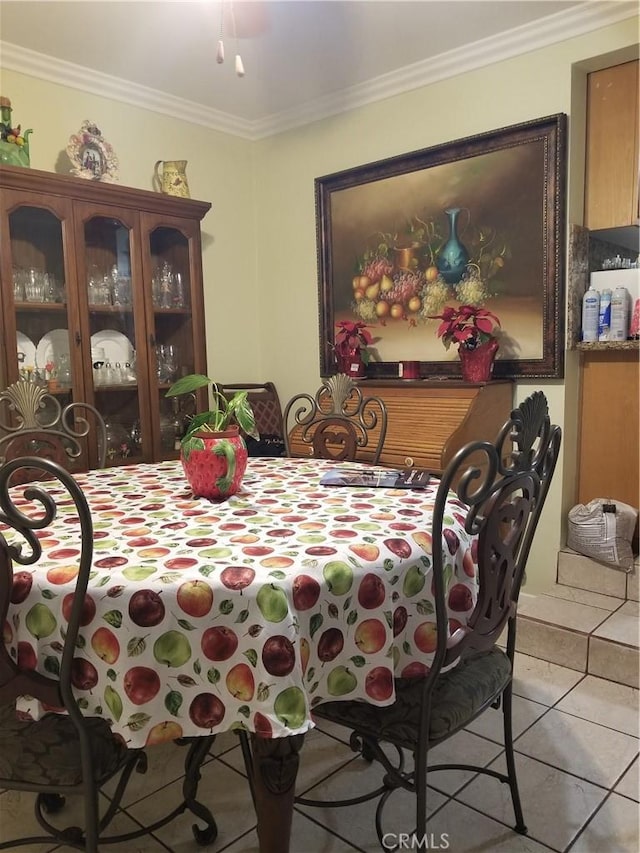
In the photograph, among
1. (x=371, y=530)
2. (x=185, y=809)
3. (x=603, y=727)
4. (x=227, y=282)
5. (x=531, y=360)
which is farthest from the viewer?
(x=227, y=282)

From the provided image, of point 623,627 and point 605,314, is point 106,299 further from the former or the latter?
point 623,627

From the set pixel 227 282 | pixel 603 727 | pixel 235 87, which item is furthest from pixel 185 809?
pixel 235 87

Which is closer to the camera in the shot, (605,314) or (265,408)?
(605,314)

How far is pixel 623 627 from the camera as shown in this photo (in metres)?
2.38

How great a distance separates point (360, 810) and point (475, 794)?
322 mm

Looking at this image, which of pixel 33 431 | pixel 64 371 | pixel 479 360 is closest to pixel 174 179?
pixel 64 371

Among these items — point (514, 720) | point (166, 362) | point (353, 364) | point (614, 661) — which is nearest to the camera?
point (514, 720)

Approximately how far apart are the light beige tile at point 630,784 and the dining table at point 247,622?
33.7 inches

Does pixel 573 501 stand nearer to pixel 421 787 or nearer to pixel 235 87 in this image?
pixel 421 787

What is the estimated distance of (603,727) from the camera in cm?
203

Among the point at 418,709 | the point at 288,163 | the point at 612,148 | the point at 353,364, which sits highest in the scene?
the point at 288,163

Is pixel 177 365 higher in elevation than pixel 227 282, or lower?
lower

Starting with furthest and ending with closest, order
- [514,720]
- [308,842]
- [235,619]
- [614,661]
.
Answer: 1. [614,661]
2. [514,720]
3. [308,842]
4. [235,619]

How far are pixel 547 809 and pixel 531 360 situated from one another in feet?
5.70
